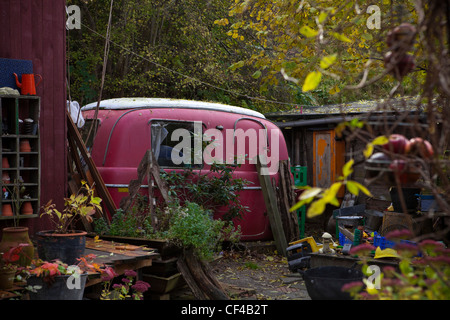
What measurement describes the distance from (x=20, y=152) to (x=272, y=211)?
5.52m

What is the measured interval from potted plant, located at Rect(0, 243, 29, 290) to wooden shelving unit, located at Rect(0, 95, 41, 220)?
1344mm

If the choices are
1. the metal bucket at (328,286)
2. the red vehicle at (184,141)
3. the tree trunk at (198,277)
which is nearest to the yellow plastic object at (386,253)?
the metal bucket at (328,286)

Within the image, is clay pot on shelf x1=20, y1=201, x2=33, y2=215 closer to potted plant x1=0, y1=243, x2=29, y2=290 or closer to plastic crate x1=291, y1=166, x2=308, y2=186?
potted plant x1=0, y1=243, x2=29, y2=290

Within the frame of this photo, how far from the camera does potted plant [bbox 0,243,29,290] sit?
4.68 metres

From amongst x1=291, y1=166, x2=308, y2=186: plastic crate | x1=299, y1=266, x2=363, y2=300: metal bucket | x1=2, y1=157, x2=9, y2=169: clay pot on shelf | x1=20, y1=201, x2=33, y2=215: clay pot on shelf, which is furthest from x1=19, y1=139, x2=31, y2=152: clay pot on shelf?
x1=291, y1=166, x2=308, y2=186: plastic crate

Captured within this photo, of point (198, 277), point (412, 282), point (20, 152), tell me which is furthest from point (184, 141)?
point (412, 282)

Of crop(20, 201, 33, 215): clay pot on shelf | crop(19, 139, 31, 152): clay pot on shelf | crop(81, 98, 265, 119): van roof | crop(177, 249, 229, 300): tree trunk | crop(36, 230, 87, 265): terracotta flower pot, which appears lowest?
crop(177, 249, 229, 300): tree trunk

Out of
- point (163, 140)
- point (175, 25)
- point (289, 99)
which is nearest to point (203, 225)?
point (163, 140)

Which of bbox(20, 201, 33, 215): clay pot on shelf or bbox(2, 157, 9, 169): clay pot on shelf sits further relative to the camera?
bbox(20, 201, 33, 215): clay pot on shelf

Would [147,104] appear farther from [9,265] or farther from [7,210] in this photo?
[9,265]

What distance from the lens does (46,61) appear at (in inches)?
279

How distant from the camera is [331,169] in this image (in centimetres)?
1440
